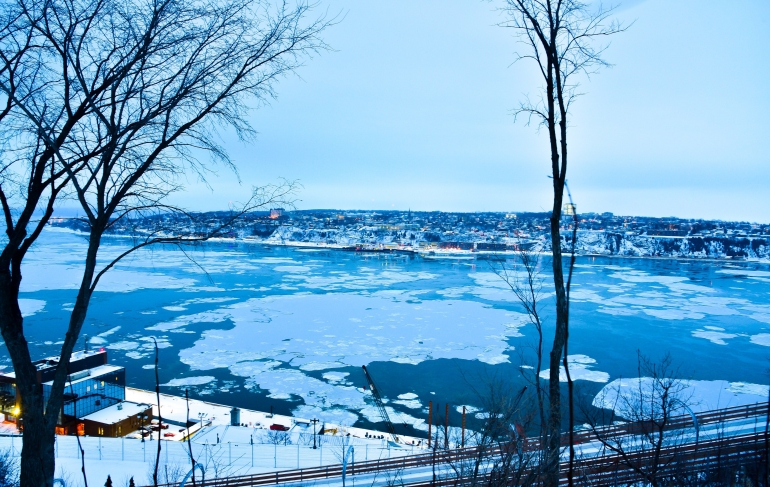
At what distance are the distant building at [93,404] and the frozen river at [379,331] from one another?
1.38 meters

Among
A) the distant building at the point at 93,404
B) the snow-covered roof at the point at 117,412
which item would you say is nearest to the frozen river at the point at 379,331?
the snow-covered roof at the point at 117,412

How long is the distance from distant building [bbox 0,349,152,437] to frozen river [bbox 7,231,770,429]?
4.54 ft

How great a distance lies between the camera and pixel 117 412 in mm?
12836

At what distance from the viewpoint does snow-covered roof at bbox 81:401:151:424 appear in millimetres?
12505

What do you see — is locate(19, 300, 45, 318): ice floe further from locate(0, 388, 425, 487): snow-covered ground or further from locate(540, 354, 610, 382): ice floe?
locate(540, 354, 610, 382): ice floe

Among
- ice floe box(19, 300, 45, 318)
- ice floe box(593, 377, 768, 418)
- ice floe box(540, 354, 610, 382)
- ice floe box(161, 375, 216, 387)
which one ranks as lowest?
ice floe box(161, 375, 216, 387)

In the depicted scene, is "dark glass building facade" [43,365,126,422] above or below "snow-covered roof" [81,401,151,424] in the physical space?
above

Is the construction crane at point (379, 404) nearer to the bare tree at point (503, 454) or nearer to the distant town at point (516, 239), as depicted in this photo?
the bare tree at point (503, 454)

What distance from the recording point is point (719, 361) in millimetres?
15734

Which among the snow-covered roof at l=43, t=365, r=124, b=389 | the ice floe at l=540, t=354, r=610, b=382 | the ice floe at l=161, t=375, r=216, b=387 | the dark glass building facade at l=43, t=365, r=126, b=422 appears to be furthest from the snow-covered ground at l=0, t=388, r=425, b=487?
the ice floe at l=540, t=354, r=610, b=382

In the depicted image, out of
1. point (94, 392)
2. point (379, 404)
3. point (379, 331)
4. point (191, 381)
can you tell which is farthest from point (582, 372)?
point (94, 392)

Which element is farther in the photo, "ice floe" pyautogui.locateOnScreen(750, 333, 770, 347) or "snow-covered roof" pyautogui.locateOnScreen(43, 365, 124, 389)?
"ice floe" pyautogui.locateOnScreen(750, 333, 770, 347)

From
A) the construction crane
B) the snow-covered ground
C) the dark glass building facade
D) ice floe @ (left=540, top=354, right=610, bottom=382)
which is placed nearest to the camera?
the snow-covered ground

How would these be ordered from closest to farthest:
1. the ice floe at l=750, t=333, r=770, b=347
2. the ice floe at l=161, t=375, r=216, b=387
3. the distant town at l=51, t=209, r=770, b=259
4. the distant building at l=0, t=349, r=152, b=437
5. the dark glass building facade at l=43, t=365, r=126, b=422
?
the distant building at l=0, t=349, r=152, b=437 < the dark glass building facade at l=43, t=365, r=126, b=422 < the ice floe at l=161, t=375, r=216, b=387 < the ice floe at l=750, t=333, r=770, b=347 < the distant town at l=51, t=209, r=770, b=259
